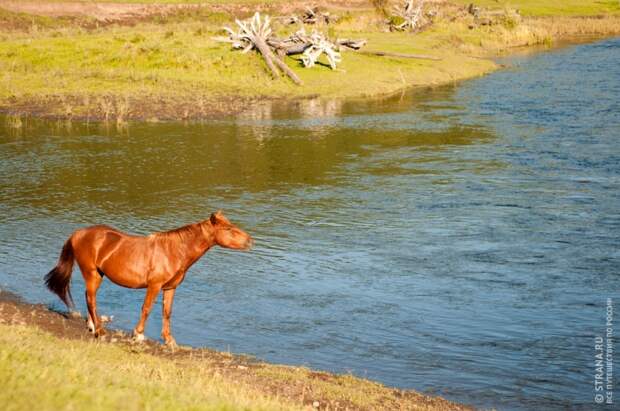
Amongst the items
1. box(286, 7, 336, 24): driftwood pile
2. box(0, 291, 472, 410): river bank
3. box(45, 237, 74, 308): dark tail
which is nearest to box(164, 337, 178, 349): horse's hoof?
box(0, 291, 472, 410): river bank

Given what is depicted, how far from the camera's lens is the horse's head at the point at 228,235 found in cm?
1320

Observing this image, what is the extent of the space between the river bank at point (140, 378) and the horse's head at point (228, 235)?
1543 mm

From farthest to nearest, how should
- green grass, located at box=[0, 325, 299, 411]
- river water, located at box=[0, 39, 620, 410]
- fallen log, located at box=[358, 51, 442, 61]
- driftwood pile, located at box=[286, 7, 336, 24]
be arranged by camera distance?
driftwood pile, located at box=[286, 7, 336, 24] < fallen log, located at box=[358, 51, 442, 61] < river water, located at box=[0, 39, 620, 410] < green grass, located at box=[0, 325, 299, 411]

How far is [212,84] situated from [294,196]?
1810 cm

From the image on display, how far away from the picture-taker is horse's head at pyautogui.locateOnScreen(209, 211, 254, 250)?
13195 millimetres

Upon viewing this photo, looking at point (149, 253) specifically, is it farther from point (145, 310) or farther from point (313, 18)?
point (313, 18)

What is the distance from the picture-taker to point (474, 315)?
15828 mm

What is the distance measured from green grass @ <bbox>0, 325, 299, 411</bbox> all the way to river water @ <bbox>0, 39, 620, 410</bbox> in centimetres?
334

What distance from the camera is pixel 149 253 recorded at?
13.1 meters

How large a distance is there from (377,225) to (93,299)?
389 inches

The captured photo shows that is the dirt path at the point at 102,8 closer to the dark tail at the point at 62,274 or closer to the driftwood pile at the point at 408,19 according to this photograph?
the driftwood pile at the point at 408,19

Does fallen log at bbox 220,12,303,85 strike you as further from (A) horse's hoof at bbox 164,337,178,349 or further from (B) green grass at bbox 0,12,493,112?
Result: (A) horse's hoof at bbox 164,337,178,349

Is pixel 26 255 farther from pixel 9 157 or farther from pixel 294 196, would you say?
pixel 9 157

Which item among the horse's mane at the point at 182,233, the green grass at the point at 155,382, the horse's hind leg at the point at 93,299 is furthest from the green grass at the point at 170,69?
the green grass at the point at 155,382
